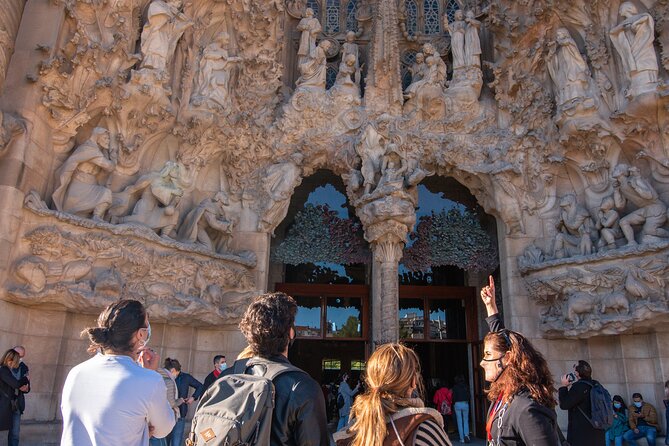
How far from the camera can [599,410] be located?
146 inches

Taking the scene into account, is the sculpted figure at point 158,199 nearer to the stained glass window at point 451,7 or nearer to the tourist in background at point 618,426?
the stained glass window at point 451,7

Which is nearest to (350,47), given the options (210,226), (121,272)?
(210,226)

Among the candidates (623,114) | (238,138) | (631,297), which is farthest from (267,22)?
(631,297)

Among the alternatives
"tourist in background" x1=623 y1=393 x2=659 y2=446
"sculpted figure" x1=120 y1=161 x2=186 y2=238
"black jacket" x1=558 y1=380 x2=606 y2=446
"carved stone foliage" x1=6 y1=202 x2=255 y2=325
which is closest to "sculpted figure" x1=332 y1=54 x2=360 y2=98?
"sculpted figure" x1=120 y1=161 x2=186 y2=238

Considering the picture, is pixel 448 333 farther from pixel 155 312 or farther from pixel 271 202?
pixel 155 312

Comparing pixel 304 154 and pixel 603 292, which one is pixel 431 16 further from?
pixel 603 292

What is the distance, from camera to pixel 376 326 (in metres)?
9.16

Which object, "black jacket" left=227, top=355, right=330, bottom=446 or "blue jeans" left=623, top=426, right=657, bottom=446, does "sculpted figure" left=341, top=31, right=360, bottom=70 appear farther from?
"black jacket" left=227, top=355, right=330, bottom=446

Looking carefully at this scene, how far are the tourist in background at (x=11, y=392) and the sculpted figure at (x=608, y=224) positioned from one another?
336 inches

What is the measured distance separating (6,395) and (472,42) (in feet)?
32.1

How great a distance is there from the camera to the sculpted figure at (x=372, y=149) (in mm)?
9562

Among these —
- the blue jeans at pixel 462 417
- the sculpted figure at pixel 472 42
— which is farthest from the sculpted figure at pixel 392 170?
the blue jeans at pixel 462 417

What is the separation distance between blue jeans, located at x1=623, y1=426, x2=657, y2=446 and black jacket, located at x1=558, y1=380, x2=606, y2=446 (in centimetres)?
458

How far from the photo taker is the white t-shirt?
1.70m
